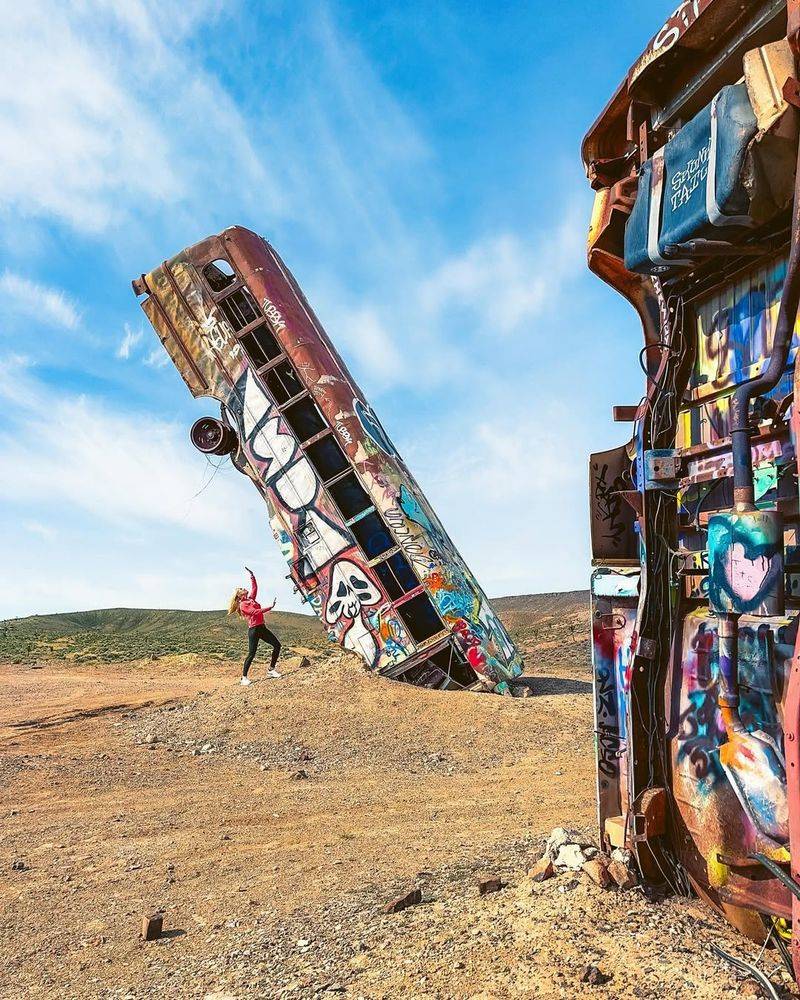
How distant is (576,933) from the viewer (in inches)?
164

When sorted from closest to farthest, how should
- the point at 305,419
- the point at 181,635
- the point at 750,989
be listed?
1. the point at 750,989
2. the point at 305,419
3. the point at 181,635

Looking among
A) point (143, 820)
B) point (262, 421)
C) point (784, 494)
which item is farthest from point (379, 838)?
point (262, 421)

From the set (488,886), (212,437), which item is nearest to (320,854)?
(488,886)

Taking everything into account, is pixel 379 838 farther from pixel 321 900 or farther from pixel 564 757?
pixel 564 757

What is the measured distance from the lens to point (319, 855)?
6566 mm

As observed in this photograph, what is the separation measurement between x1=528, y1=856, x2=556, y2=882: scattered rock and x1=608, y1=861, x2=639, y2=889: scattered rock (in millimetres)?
394

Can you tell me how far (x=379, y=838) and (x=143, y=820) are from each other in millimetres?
2700

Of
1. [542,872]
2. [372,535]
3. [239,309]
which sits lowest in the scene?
[542,872]

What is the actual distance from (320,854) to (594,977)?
3388 mm

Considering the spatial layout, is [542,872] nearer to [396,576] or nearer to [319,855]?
[319,855]

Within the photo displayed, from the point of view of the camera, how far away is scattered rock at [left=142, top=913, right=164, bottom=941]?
5.10m

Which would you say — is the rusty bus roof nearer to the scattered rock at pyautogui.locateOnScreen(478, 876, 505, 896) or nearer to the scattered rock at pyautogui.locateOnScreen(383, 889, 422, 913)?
the scattered rock at pyautogui.locateOnScreen(478, 876, 505, 896)

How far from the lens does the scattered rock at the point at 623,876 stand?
4625 mm

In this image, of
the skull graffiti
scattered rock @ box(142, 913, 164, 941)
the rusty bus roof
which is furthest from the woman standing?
the rusty bus roof
